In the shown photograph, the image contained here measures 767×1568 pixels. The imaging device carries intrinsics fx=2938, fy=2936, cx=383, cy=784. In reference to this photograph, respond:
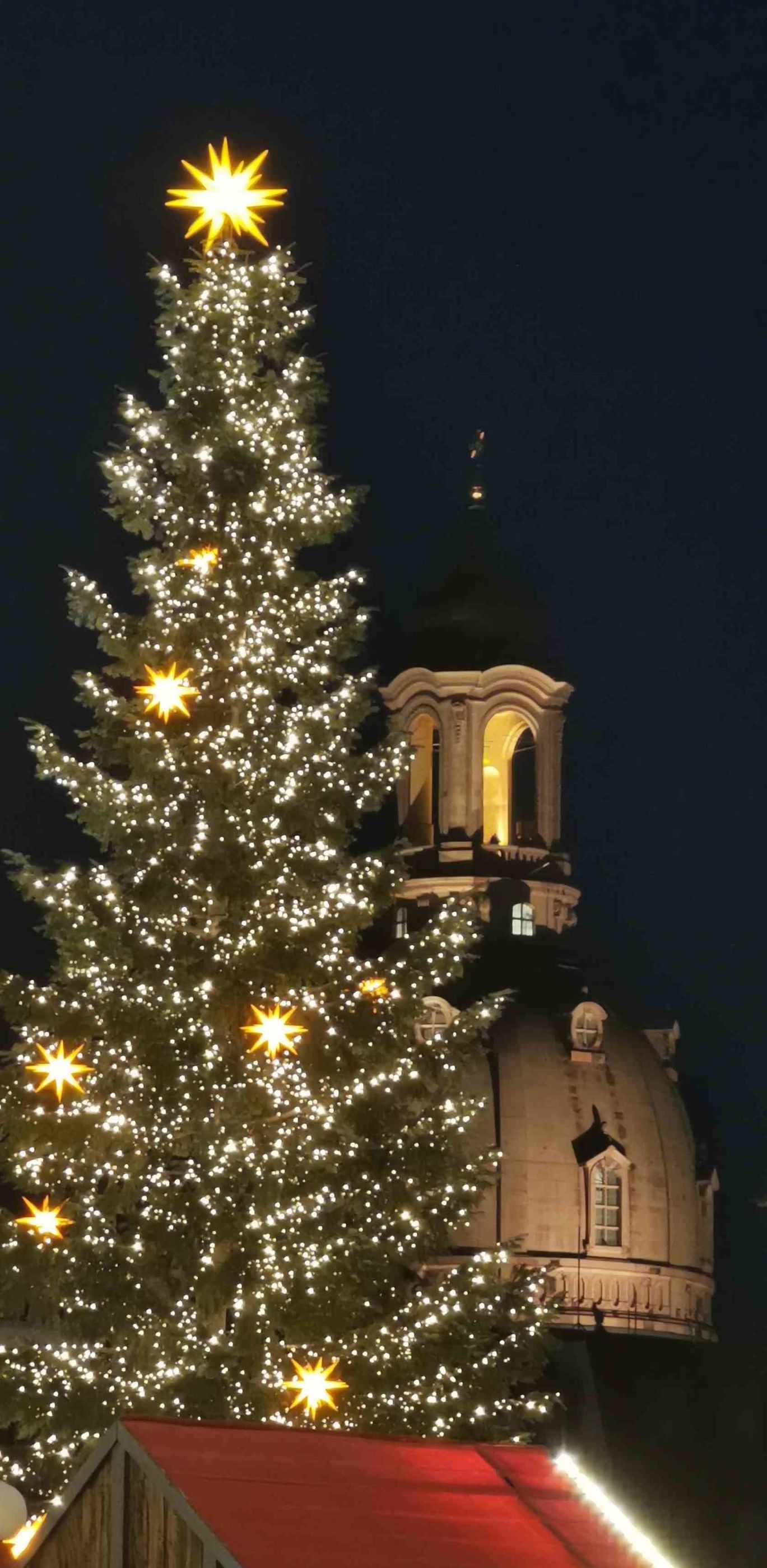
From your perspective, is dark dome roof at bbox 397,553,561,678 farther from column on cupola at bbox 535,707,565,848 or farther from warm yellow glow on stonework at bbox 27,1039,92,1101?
warm yellow glow on stonework at bbox 27,1039,92,1101

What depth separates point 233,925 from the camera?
21.8 metres

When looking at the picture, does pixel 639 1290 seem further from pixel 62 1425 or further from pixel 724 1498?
pixel 62 1425

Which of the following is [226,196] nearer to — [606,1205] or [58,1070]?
[58,1070]

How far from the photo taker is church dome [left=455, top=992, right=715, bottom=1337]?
263 feet

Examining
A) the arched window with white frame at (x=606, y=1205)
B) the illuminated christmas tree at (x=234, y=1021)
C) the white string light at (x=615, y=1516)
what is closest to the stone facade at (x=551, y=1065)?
the arched window with white frame at (x=606, y=1205)

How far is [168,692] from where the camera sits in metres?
21.9

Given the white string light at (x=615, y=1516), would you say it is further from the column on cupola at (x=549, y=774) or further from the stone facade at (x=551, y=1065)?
the column on cupola at (x=549, y=774)

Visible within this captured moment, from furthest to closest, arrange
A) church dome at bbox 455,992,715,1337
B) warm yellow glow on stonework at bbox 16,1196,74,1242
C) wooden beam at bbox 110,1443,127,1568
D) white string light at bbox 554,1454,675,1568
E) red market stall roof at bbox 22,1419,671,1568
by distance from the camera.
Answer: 1. church dome at bbox 455,992,715,1337
2. warm yellow glow on stonework at bbox 16,1196,74,1242
3. white string light at bbox 554,1454,675,1568
4. wooden beam at bbox 110,1443,127,1568
5. red market stall roof at bbox 22,1419,671,1568

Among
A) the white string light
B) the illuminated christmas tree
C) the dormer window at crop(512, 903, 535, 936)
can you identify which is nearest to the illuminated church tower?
the dormer window at crop(512, 903, 535, 936)

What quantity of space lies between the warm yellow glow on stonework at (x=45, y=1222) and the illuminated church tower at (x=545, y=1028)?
57.4 meters

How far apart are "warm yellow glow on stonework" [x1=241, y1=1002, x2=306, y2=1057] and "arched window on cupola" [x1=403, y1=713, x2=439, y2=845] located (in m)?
63.2

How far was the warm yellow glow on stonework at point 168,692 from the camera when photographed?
2188 cm

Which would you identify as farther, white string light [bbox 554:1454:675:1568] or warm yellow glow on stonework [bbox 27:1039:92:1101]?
warm yellow glow on stonework [bbox 27:1039:92:1101]

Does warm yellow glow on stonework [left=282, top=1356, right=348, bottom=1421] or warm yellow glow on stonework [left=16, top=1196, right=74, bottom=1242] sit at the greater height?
warm yellow glow on stonework [left=16, top=1196, right=74, bottom=1242]
